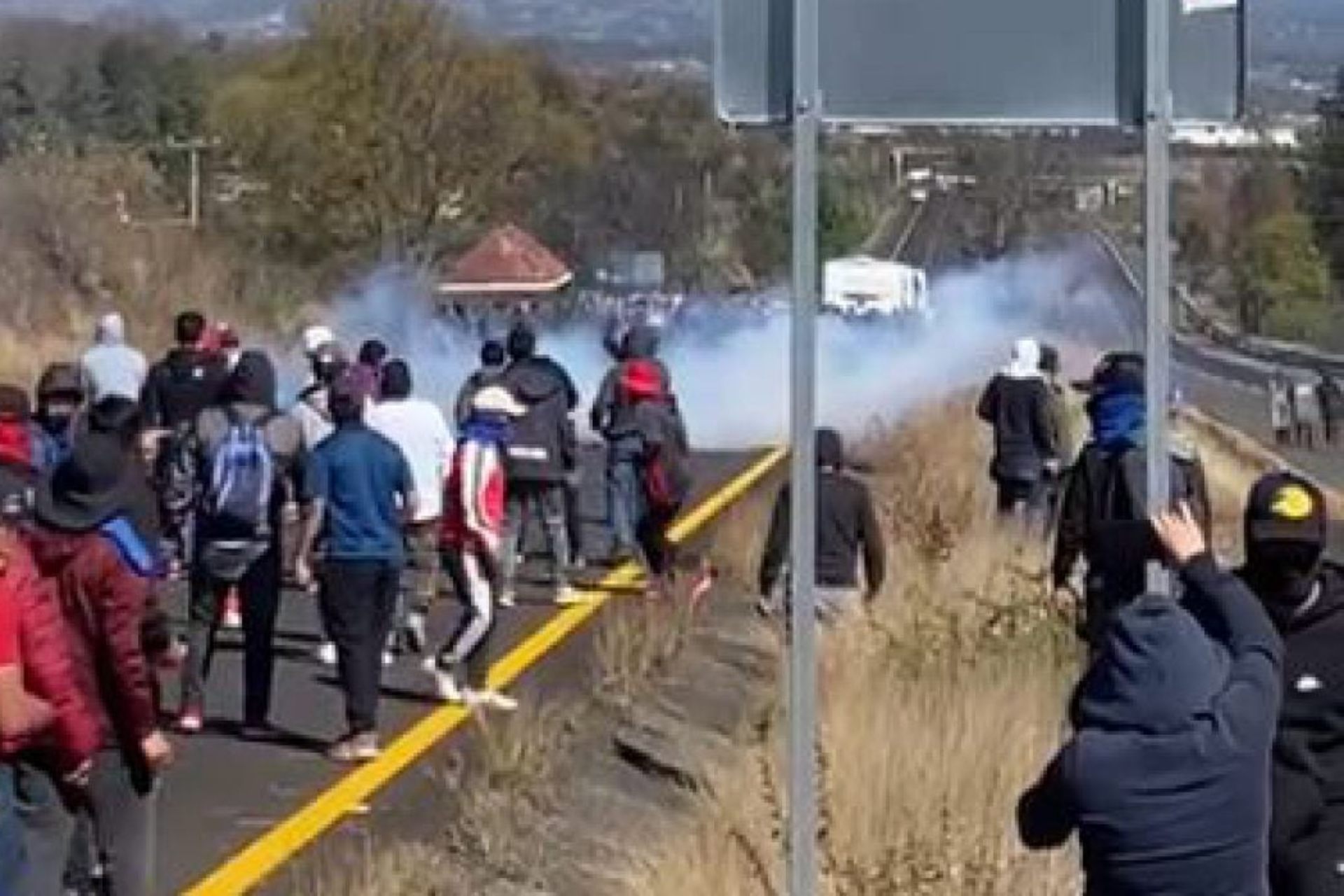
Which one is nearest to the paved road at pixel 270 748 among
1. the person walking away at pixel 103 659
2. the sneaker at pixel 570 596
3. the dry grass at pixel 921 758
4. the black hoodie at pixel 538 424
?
the sneaker at pixel 570 596

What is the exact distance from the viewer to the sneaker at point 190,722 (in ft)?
59.5

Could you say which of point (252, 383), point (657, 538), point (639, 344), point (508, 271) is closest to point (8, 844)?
point (252, 383)

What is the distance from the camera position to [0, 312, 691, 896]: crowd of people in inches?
431

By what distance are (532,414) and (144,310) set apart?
40.2 m

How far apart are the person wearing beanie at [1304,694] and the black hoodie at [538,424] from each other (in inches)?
583

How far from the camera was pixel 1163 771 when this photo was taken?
7.62 metres

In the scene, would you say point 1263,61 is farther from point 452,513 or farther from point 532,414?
Answer: point 532,414

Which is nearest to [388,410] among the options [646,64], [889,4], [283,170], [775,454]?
[889,4]

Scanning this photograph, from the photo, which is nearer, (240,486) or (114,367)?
(240,486)

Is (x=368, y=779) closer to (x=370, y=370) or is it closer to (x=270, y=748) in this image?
(x=270, y=748)

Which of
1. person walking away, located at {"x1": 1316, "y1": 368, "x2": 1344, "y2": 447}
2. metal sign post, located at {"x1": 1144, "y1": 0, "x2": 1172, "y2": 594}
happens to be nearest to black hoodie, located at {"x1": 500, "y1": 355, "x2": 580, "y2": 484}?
metal sign post, located at {"x1": 1144, "y1": 0, "x2": 1172, "y2": 594}

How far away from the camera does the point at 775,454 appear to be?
4534 centimetres

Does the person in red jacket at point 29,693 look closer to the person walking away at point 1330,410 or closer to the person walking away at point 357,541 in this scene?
the person walking away at point 357,541

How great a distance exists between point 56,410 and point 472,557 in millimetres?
2722
